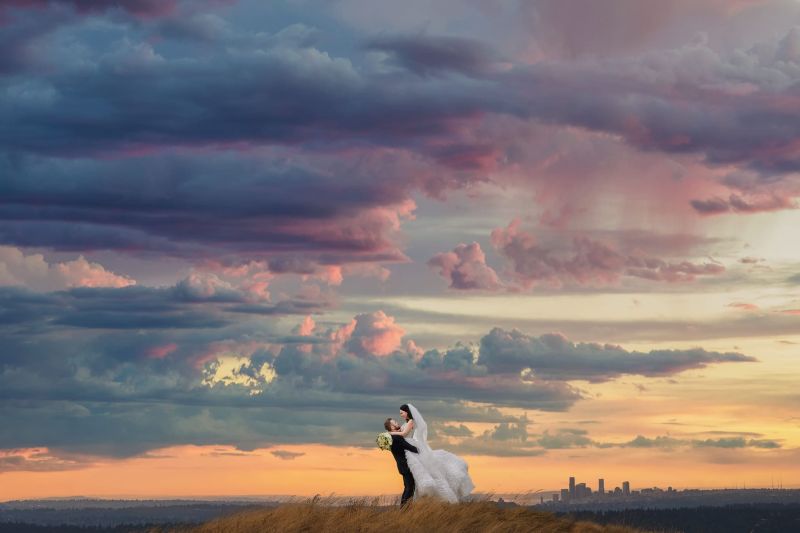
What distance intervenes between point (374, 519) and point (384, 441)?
3.58 m

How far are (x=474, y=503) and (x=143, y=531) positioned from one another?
451 inches

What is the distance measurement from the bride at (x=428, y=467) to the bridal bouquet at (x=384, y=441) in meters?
0.26

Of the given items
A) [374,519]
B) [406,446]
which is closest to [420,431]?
[406,446]

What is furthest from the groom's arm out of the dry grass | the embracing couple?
the dry grass

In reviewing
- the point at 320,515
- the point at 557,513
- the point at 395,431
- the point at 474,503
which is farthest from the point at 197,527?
the point at 557,513

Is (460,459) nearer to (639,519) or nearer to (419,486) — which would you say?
(419,486)

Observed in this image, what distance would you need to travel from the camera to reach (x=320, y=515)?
3512 centimetres

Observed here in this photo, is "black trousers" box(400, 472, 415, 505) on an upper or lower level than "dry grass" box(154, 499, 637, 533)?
upper

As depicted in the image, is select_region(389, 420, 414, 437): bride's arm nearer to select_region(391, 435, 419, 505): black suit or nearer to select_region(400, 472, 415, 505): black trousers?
select_region(391, 435, 419, 505): black suit

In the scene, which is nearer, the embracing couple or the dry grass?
the dry grass

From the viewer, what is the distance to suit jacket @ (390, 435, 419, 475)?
3803 cm

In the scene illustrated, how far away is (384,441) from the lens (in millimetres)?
37625

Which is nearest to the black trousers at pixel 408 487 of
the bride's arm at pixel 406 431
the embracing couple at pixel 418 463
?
the embracing couple at pixel 418 463

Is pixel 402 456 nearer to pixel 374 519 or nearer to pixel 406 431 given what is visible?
pixel 406 431
